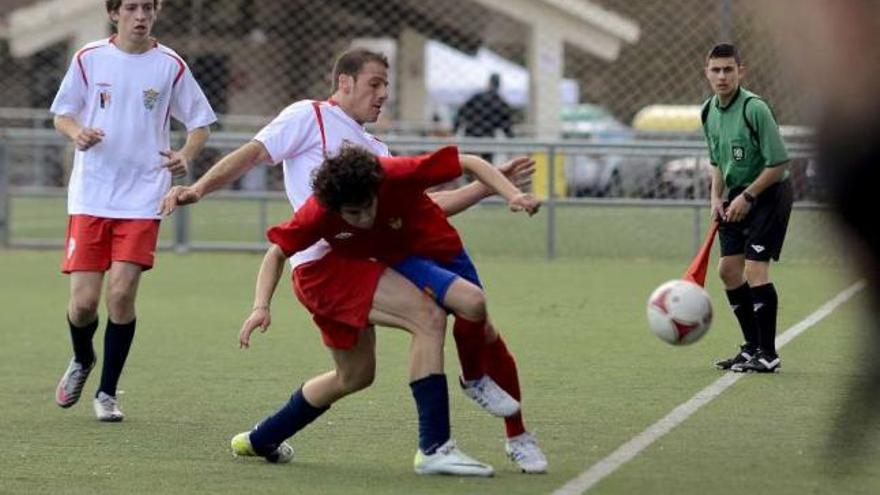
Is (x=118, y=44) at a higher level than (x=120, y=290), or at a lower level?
higher

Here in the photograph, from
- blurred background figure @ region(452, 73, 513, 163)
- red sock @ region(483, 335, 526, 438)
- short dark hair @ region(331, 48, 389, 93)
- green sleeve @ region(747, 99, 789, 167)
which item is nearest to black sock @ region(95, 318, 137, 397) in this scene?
short dark hair @ region(331, 48, 389, 93)

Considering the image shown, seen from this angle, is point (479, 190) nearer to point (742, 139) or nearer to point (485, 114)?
point (742, 139)

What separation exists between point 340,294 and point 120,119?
2523 millimetres

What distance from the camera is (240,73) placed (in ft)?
102

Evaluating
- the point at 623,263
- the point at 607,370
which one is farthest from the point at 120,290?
the point at 623,263

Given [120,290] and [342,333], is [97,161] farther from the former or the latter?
[342,333]

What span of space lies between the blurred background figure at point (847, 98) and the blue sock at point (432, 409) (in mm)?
2213

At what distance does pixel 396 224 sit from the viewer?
7.32m

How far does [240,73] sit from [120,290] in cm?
2214

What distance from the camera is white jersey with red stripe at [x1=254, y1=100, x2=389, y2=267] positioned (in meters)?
7.91

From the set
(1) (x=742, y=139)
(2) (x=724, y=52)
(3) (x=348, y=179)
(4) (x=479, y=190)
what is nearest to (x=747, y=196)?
(1) (x=742, y=139)

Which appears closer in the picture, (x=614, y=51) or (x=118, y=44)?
(x=118, y=44)

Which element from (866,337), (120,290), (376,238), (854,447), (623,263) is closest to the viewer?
(866,337)

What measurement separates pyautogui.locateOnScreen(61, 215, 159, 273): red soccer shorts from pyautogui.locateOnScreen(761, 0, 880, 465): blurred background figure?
472 centimetres
